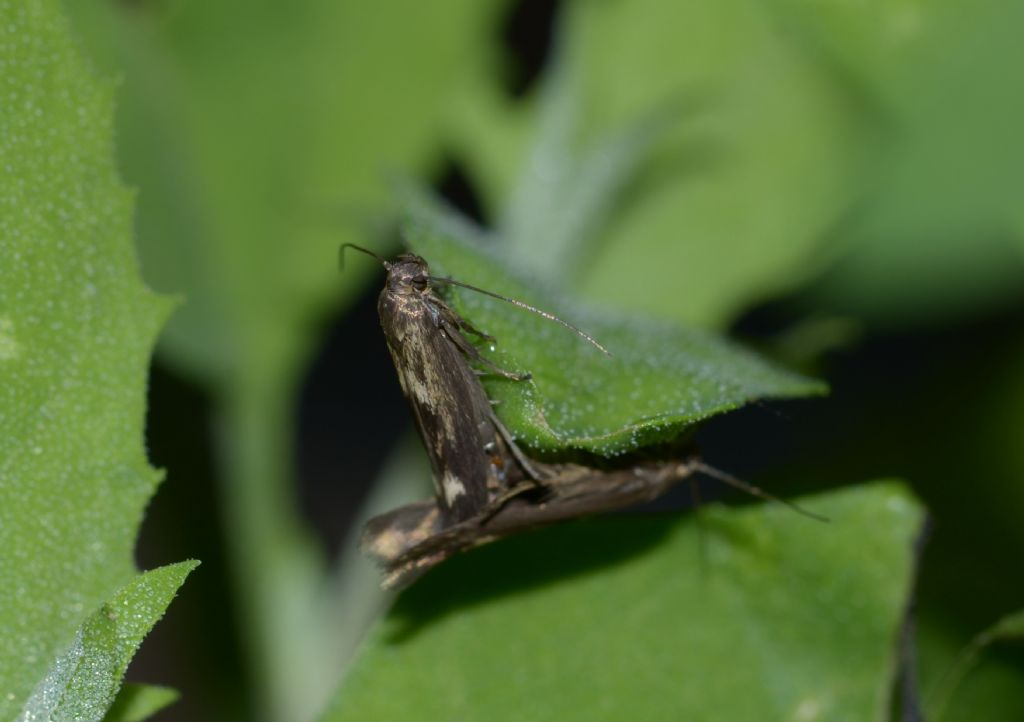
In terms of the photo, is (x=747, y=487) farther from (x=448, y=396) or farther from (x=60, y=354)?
(x=60, y=354)

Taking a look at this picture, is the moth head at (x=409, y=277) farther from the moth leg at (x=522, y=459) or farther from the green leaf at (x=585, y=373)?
the moth leg at (x=522, y=459)

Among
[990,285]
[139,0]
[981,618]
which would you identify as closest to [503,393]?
[981,618]

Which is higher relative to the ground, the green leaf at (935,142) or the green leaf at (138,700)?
the green leaf at (935,142)

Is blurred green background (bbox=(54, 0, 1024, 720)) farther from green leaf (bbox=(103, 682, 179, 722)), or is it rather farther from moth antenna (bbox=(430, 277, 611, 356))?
green leaf (bbox=(103, 682, 179, 722))

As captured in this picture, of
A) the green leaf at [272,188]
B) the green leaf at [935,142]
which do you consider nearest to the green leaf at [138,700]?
the green leaf at [272,188]

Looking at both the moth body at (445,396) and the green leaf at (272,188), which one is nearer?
the moth body at (445,396)

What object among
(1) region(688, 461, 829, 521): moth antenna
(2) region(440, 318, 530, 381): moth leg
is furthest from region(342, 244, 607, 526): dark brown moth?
(1) region(688, 461, 829, 521): moth antenna

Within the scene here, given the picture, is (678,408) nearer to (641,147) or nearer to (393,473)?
(641,147)
